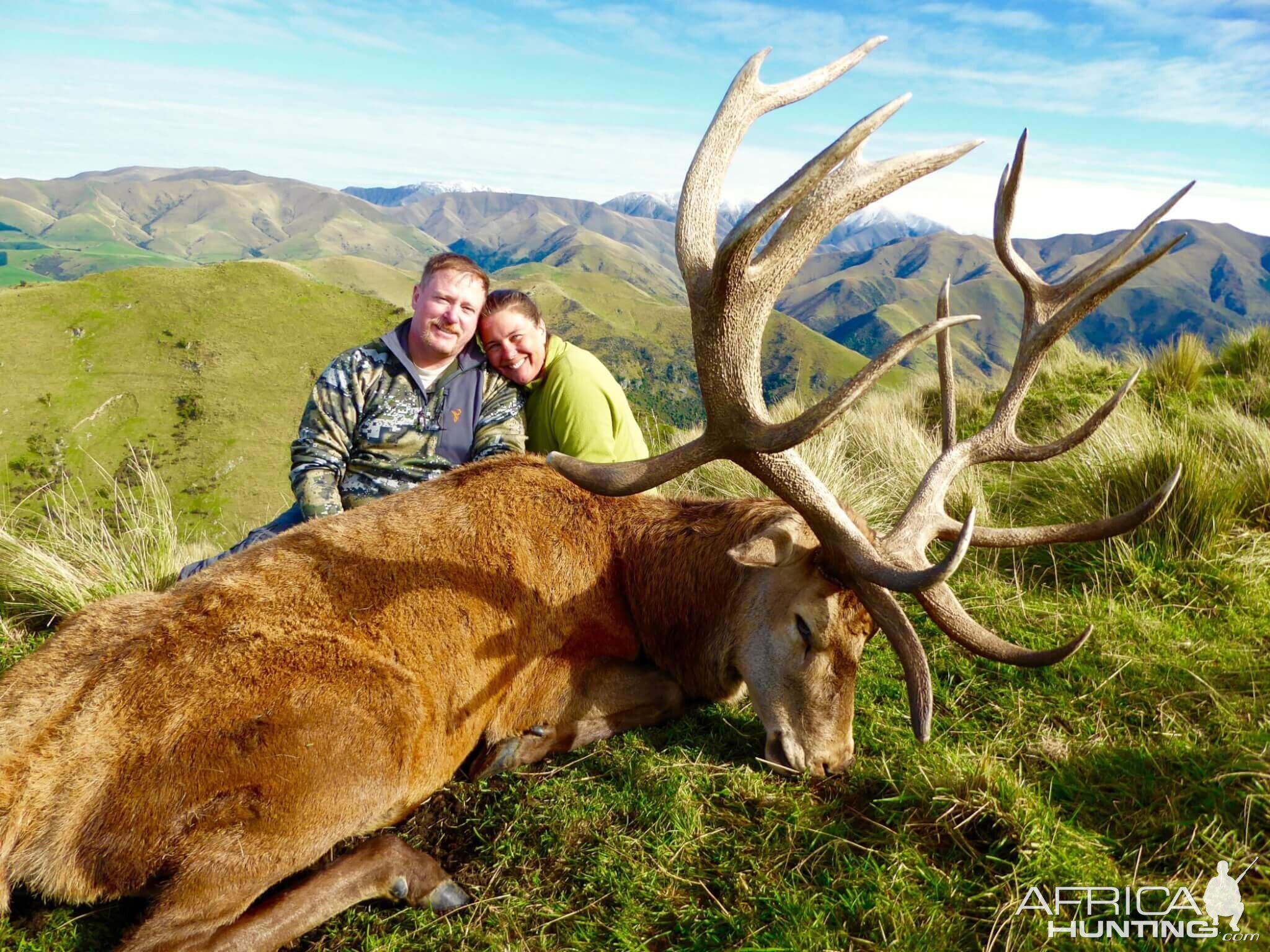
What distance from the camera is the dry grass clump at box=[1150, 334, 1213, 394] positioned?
11.2 m

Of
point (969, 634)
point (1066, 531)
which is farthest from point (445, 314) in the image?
point (1066, 531)

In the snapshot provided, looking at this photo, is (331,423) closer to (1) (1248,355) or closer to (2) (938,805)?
(2) (938,805)

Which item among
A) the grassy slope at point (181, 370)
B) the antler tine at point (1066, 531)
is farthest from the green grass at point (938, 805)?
the grassy slope at point (181, 370)

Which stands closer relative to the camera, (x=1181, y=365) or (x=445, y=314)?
(x=445, y=314)

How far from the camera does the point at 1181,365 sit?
11.6m

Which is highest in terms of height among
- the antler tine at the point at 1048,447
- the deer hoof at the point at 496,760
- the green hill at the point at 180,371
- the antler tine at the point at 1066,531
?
the antler tine at the point at 1048,447

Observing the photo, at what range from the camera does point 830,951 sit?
3.02 metres

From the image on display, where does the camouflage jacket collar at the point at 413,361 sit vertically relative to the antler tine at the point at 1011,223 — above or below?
below

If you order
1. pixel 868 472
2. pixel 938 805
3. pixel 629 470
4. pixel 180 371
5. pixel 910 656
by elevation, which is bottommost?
pixel 180 371

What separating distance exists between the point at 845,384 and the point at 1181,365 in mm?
11115

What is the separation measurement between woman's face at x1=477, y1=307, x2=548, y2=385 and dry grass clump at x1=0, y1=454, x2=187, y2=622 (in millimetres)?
3386

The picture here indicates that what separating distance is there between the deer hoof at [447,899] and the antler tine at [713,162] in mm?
3218

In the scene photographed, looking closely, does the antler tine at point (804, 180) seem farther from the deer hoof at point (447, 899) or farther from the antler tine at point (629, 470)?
the deer hoof at point (447, 899)

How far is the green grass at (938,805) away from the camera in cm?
324
